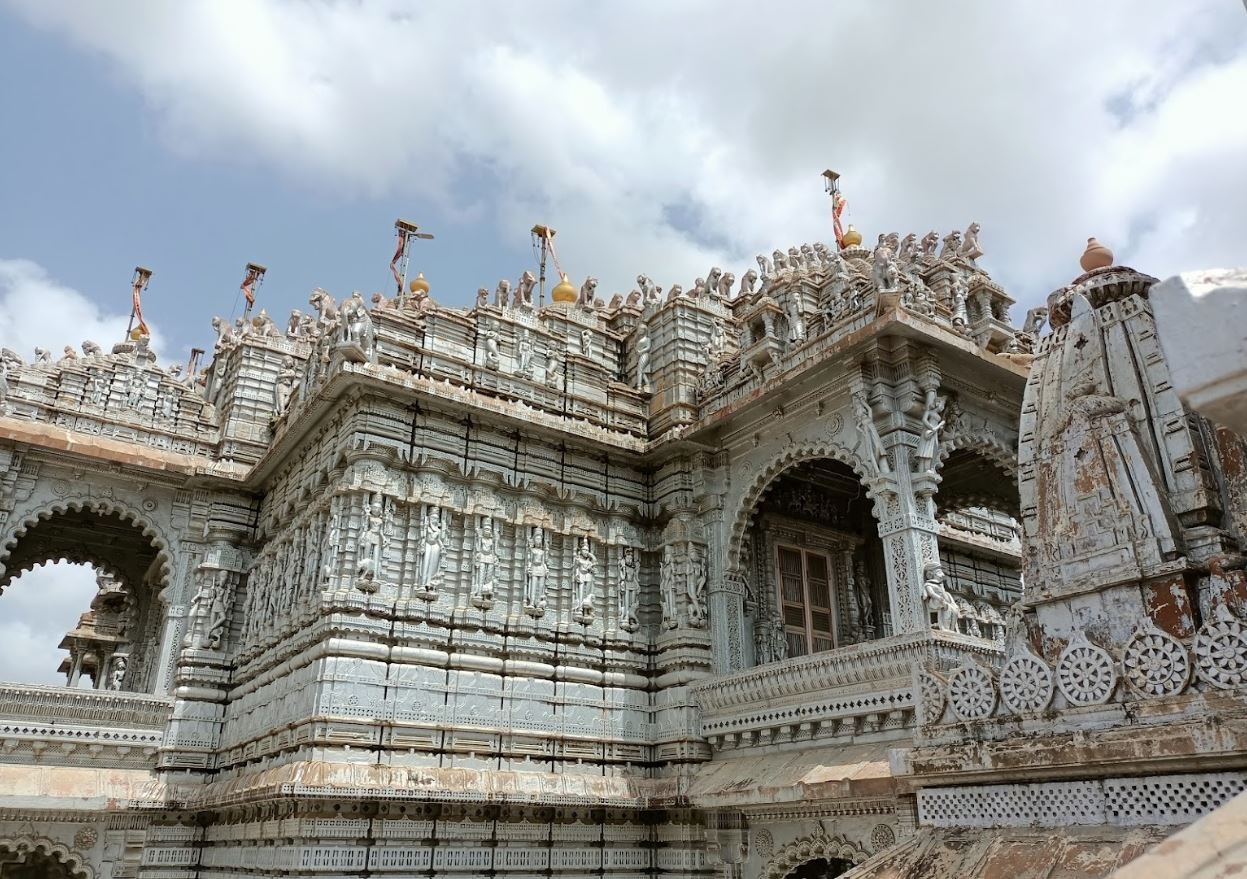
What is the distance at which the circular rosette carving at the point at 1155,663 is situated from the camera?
4.39 meters

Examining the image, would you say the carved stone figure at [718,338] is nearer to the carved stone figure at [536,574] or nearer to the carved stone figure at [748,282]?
the carved stone figure at [748,282]

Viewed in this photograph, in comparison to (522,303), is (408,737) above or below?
below

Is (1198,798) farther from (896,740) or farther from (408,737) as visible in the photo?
(408,737)

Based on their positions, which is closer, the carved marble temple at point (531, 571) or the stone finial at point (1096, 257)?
the stone finial at point (1096, 257)

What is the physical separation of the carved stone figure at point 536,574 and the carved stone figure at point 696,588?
235 centimetres

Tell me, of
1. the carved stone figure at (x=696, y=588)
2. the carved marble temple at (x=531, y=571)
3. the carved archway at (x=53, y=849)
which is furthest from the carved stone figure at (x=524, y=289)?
the carved archway at (x=53, y=849)

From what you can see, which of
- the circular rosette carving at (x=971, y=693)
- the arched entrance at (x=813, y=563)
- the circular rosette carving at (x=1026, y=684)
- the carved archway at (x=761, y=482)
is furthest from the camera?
the arched entrance at (x=813, y=563)

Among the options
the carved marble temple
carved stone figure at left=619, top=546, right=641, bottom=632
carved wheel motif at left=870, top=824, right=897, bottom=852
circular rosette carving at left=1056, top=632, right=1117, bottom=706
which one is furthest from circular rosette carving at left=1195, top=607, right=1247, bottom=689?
carved stone figure at left=619, top=546, right=641, bottom=632

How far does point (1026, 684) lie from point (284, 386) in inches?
655

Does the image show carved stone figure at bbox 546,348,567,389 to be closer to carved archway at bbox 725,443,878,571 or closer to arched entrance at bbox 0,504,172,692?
carved archway at bbox 725,443,878,571

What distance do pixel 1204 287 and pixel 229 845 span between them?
592 inches

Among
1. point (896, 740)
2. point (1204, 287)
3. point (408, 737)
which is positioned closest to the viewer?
point (1204, 287)

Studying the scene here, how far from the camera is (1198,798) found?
4141 mm

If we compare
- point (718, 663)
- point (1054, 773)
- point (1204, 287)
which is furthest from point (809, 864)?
point (1204, 287)
